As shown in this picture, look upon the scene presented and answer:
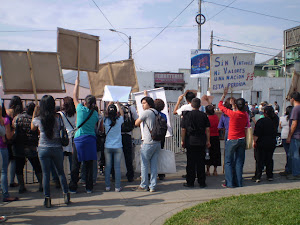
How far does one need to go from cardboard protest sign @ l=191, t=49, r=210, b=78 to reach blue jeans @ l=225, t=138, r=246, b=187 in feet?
63.3

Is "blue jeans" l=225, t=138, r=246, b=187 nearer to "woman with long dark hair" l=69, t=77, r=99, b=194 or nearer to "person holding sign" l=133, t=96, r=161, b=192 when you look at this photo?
"person holding sign" l=133, t=96, r=161, b=192

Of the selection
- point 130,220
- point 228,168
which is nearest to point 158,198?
point 130,220

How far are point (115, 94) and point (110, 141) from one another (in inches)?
39.7

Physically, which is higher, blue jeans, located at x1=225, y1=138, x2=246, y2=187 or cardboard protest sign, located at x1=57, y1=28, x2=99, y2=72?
cardboard protest sign, located at x1=57, y1=28, x2=99, y2=72

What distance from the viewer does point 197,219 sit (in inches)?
181

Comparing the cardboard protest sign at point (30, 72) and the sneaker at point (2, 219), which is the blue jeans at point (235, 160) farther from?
the sneaker at point (2, 219)

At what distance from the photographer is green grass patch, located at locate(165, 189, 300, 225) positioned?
447cm

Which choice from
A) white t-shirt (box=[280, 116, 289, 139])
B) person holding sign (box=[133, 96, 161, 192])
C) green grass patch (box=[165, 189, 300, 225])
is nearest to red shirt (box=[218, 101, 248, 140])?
green grass patch (box=[165, 189, 300, 225])

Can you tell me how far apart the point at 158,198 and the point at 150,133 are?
1.27m

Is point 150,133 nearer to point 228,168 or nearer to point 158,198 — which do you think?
point 158,198

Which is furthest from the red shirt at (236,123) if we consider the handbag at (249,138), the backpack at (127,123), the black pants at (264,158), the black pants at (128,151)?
the black pants at (128,151)

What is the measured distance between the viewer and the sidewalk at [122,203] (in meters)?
4.89

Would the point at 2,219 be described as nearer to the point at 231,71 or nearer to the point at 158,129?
the point at 158,129

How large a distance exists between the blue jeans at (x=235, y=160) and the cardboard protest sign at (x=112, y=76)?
2.99m
